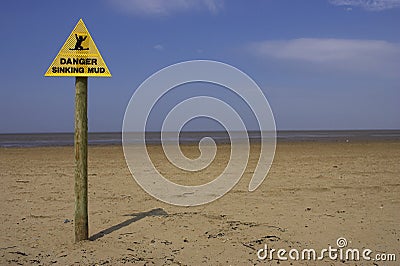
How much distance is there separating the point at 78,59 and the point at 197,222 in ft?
12.6

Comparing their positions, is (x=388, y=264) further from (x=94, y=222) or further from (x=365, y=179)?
(x=365, y=179)

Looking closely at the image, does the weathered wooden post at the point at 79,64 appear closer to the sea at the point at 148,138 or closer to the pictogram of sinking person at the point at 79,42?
the pictogram of sinking person at the point at 79,42

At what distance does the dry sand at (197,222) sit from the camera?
726cm

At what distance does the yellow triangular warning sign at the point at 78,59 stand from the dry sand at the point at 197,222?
2.82 meters

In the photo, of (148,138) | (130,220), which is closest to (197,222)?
(130,220)

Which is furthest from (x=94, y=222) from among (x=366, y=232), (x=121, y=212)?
(x=366, y=232)

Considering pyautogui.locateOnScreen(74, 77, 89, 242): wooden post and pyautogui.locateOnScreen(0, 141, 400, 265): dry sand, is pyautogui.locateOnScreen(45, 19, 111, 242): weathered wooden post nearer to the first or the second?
pyautogui.locateOnScreen(74, 77, 89, 242): wooden post

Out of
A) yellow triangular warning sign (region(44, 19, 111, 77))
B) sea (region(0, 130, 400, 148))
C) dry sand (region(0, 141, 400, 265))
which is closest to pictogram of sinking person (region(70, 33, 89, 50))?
yellow triangular warning sign (region(44, 19, 111, 77))

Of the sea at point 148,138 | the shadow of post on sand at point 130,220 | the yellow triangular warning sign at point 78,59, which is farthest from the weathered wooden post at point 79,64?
the sea at point 148,138

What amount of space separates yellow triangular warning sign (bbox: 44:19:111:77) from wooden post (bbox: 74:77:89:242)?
199 millimetres

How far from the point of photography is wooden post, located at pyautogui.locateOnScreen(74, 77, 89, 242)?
7.62 m

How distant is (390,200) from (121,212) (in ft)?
21.2

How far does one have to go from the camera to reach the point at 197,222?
902cm

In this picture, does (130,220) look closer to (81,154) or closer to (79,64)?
(81,154)
